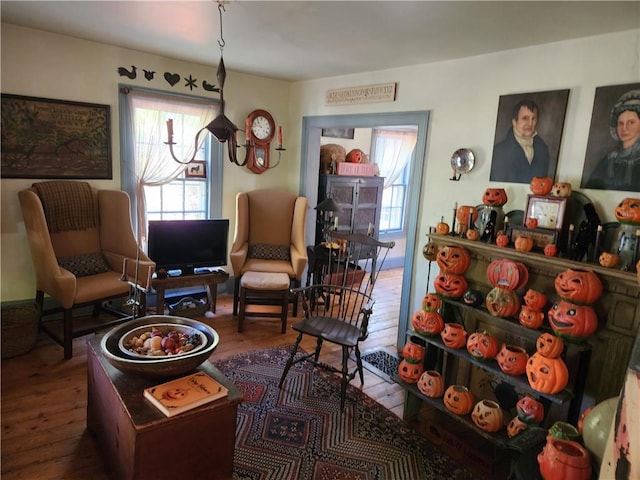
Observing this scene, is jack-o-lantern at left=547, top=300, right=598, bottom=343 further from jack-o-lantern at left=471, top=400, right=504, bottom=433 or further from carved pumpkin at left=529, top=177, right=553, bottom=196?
carved pumpkin at left=529, top=177, right=553, bottom=196

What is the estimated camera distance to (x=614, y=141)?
222cm

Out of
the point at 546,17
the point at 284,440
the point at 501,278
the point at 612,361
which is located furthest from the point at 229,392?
the point at 546,17

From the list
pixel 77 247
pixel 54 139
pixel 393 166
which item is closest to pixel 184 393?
pixel 77 247

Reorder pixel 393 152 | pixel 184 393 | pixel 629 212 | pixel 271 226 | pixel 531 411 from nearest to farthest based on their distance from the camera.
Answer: pixel 184 393, pixel 629 212, pixel 531 411, pixel 271 226, pixel 393 152

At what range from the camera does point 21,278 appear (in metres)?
3.40

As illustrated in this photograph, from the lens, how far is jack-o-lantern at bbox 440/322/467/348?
7.86ft

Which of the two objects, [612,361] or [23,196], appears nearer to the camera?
[612,361]

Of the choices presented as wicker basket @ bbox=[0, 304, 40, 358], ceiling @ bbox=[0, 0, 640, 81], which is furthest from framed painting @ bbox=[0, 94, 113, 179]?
wicker basket @ bbox=[0, 304, 40, 358]

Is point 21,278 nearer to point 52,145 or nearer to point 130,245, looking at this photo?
point 130,245

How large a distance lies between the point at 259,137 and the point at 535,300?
10.7 ft

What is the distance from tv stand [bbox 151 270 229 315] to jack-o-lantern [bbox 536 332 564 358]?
2.78 m

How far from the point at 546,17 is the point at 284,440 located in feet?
8.86

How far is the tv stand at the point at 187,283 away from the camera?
3563 mm

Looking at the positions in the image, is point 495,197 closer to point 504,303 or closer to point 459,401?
point 504,303
